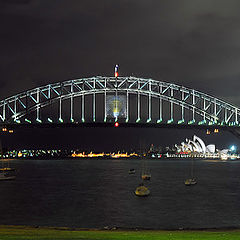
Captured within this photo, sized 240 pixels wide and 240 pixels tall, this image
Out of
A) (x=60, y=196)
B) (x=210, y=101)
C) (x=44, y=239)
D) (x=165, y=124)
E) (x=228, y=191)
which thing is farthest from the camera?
(x=210, y=101)

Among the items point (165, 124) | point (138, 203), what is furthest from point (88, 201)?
point (165, 124)

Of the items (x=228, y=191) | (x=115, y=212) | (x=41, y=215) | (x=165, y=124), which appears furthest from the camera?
(x=165, y=124)

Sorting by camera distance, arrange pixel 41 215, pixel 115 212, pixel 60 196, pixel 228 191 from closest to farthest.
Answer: pixel 41 215
pixel 115 212
pixel 60 196
pixel 228 191

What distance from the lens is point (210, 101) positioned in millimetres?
121375

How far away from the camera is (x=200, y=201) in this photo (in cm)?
4153

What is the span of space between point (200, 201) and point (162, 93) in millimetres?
70921

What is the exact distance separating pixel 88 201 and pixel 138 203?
413 centimetres

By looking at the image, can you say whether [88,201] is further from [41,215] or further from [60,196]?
[41,215]

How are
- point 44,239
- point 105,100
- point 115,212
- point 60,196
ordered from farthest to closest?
point 105,100 → point 60,196 → point 115,212 → point 44,239

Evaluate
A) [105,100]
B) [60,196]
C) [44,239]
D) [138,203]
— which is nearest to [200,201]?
[138,203]

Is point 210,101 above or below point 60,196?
above

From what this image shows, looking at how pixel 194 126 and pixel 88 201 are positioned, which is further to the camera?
pixel 194 126

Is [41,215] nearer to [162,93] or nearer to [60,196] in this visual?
[60,196]

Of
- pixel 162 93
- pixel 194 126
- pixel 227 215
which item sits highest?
pixel 162 93
